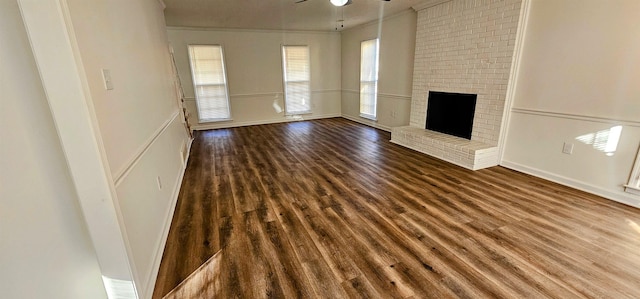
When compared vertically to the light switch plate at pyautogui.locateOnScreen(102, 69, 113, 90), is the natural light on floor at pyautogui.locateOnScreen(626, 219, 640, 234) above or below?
below

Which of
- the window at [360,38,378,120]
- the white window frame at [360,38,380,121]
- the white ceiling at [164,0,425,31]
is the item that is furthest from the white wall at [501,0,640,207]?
the window at [360,38,378,120]

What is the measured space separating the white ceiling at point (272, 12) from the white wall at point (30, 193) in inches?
144

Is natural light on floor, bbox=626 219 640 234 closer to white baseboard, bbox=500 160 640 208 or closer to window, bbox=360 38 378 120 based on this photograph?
white baseboard, bbox=500 160 640 208

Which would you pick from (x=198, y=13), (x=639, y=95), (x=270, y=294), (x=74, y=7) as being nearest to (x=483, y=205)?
(x=639, y=95)

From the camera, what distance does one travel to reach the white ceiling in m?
4.45

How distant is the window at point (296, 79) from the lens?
24.3ft

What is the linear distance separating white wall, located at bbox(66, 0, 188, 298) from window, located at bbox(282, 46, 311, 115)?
15.3ft

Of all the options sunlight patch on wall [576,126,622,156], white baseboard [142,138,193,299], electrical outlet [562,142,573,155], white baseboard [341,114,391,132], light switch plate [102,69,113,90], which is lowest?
white baseboard [142,138,193,299]

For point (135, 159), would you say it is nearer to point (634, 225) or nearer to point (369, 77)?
point (634, 225)

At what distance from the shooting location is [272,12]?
5.06 metres

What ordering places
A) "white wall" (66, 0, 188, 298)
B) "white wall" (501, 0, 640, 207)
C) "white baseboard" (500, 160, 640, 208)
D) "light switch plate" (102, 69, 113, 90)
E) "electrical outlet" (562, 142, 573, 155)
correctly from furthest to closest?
"electrical outlet" (562, 142, 573, 155), "white baseboard" (500, 160, 640, 208), "white wall" (501, 0, 640, 207), "light switch plate" (102, 69, 113, 90), "white wall" (66, 0, 188, 298)

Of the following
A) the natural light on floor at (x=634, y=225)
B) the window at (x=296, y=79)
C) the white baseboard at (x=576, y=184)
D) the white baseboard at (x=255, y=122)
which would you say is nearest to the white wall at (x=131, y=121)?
the natural light on floor at (x=634, y=225)

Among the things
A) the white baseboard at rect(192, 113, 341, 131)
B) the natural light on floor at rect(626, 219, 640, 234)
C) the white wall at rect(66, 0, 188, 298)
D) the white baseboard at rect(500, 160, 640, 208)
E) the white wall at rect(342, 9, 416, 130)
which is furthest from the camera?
the white baseboard at rect(192, 113, 341, 131)

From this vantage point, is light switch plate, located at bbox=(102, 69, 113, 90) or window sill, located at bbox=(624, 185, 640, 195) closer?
light switch plate, located at bbox=(102, 69, 113, 90)
